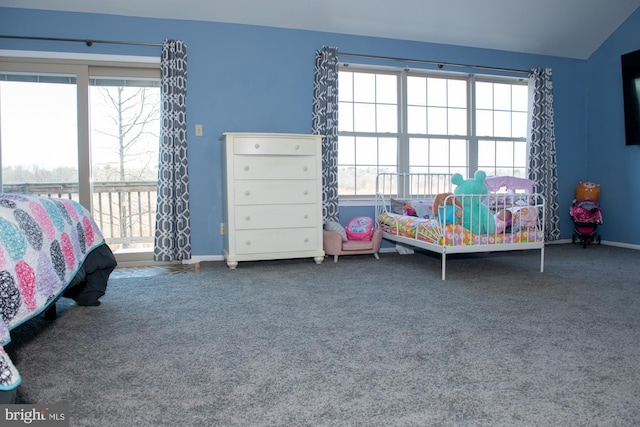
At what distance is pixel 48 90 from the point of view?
4070mm

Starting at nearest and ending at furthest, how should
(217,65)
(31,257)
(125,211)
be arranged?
(31,257), (217,65), (125,211)

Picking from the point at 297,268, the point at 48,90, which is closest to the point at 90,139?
the point at 48,90

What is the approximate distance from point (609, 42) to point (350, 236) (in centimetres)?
424

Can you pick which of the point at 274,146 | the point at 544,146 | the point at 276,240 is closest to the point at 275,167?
the point at 274,146

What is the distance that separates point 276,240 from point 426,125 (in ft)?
8.10

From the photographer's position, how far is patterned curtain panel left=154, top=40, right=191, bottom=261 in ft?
13.4

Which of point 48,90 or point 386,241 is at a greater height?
point 48,90

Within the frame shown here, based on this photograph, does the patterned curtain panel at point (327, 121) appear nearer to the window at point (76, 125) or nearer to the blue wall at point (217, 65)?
the blue wall at point (217, 65)

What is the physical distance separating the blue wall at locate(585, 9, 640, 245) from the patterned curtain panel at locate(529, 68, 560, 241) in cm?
66

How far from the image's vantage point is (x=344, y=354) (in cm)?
183

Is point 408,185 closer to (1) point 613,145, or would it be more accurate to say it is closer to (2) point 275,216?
(2) point 275,216

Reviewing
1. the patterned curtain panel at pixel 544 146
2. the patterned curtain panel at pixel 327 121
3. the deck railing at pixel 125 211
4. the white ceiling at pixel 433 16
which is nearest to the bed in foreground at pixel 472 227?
the patterned curtain panel at pixel 327 121

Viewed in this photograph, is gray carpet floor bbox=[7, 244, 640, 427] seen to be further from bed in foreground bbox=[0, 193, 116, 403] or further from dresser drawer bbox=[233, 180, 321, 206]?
dresser drawer bbox=[233, 180, 321, 206]

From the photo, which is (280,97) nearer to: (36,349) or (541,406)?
(36,349)
